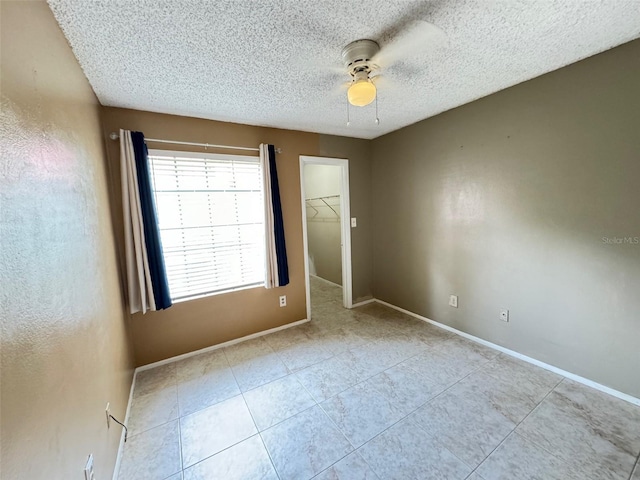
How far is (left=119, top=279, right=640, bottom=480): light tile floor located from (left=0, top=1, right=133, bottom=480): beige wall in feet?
1.54

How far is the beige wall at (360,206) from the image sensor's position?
350 centimetres

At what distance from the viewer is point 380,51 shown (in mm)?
1539

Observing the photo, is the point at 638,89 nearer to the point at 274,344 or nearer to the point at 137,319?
the point at 274,344

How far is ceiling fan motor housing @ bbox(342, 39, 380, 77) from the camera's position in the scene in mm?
1453

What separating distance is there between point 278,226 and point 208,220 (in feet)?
2.39

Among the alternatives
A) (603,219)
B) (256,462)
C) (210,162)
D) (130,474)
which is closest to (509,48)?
(603,219)

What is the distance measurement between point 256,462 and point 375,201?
315cm

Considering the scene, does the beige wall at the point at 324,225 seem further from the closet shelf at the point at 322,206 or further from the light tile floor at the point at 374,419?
the light tile floor at the point at 374,419

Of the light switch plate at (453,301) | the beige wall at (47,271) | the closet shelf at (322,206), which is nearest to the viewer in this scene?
the beige wall at (47,271)

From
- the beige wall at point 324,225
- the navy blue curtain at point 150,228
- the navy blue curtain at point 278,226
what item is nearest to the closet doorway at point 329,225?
the beige wall at point 324,225

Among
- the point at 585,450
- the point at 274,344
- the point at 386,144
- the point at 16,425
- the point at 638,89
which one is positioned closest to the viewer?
the point at 16,425

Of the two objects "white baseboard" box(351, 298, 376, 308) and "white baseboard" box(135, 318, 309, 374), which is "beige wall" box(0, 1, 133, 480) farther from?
"white baseboard" box(351, 298, 376, 308)

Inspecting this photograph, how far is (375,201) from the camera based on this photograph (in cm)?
372

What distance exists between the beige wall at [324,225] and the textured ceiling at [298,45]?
2.29 m
